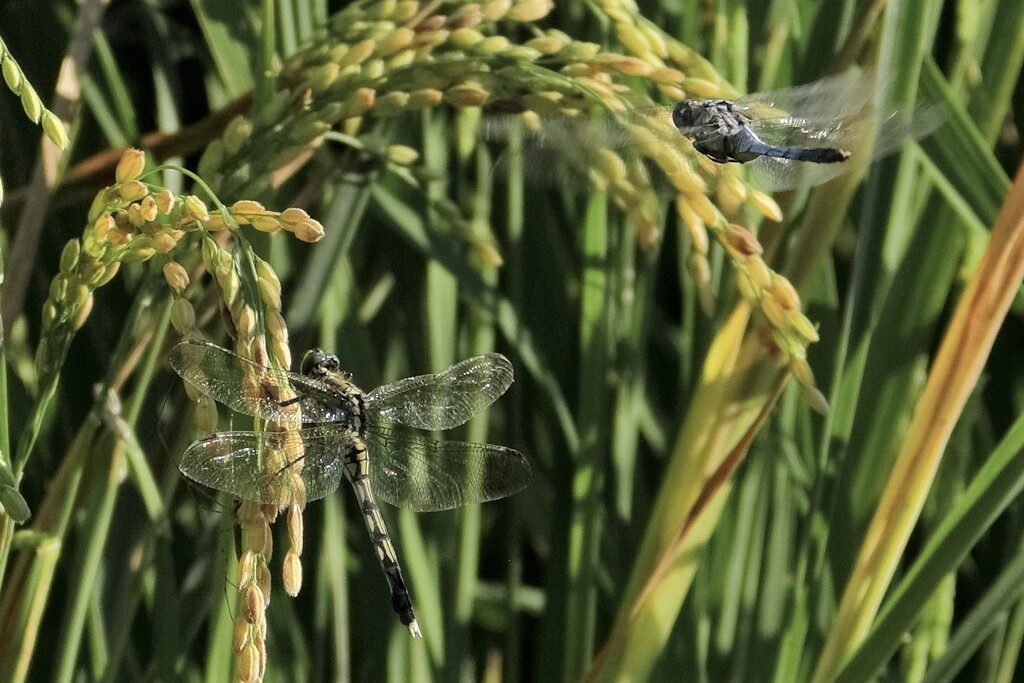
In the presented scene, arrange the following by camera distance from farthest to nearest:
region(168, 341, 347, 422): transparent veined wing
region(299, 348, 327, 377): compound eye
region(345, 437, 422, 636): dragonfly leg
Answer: region(299, 348, 327, 377): compound eye
region(345, 437, 422, 636): dragonfly leg
region(168, 341, 347, 422): transparent veined wing

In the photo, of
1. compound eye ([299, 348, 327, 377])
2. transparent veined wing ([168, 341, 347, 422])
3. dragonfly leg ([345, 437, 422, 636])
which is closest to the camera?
transparent veined wing ([168, 341, 347, 422])

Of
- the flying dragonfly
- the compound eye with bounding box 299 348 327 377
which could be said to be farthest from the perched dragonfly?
the flying dragonfly

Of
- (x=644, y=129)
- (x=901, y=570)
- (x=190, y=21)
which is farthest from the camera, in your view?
(x=190, y=21)

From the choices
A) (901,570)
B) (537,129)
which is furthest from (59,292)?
(901,570)

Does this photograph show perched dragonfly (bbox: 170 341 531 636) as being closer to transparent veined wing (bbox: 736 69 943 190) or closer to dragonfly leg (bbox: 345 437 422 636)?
dragonfly leg (bbox: 345 437 422 636)

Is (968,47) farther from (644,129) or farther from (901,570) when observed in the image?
(901,570)
